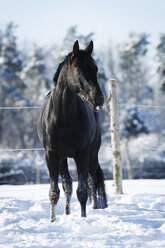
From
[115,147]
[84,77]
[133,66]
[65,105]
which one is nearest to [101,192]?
[115,147]

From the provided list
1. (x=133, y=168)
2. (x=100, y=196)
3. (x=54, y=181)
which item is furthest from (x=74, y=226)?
(x=133, y=168)

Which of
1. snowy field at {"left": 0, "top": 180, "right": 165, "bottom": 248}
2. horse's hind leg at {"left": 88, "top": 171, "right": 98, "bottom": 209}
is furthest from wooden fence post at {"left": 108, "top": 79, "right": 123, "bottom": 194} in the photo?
snowy field at {"left": 0, "top": 180, "right": 165, "bottom": 248}

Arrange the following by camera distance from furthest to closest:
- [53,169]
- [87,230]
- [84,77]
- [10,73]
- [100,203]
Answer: [10,73], [100,203], [53,169], [84,77], [87,230]


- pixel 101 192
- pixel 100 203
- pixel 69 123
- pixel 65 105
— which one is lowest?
pixel 100 203

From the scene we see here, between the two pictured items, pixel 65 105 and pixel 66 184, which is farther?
pixel 66 184

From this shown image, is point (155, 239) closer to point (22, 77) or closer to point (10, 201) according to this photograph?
point (10, 201)

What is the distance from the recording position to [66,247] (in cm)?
261

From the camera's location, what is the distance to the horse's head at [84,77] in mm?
3420

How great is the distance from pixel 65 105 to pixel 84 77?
52 cm

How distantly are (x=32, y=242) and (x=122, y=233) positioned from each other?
0.74m

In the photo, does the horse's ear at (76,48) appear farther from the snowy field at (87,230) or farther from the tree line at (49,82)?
the tree line at (49,82)

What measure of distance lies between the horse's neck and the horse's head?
13 centimetres

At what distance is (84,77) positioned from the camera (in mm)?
3541

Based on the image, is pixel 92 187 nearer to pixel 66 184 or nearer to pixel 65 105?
pixel 66 184
